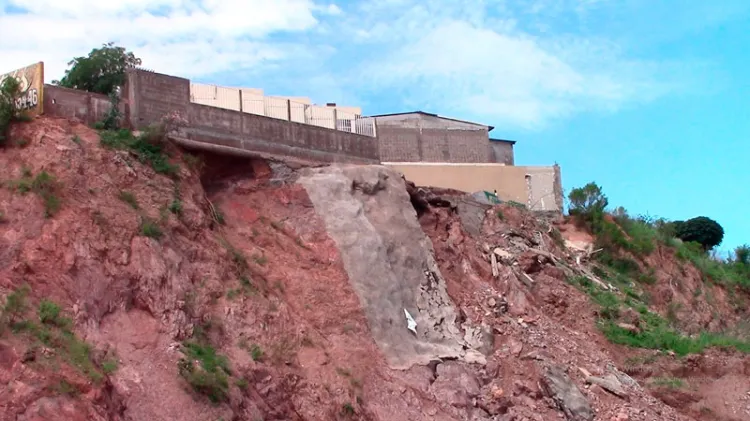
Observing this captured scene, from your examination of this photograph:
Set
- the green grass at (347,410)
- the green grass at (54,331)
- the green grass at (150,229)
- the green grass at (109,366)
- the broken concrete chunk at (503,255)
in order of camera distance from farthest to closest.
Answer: the broken concrete chunk at (503,255) < the green grass at (347,410) < the green grass at (150,229) < the green grass at (109,366) < the green grass at (54,331)

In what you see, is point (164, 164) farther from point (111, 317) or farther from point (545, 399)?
point (545, 399)

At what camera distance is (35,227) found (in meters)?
15.4

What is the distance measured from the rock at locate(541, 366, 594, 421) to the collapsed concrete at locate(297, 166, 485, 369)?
1333 millimetres

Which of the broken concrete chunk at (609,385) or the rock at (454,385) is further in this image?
the broken concrete chunk at (609,385)

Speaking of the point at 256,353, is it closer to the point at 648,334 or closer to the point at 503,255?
the point at 503,255

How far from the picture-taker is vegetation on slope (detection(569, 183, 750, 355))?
2334 centimetres

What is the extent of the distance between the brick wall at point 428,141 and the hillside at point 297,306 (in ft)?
13.4

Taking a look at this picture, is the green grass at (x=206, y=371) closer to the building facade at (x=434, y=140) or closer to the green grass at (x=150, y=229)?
the green grass at (x=150, y=229)

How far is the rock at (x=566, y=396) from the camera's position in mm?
19484

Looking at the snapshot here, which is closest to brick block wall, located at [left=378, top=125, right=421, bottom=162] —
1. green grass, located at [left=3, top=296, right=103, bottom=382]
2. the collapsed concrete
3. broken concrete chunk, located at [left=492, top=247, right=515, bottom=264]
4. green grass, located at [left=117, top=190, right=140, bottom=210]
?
broken concrete chunk, located at [left=492, top=247, right=515, bottom=264]

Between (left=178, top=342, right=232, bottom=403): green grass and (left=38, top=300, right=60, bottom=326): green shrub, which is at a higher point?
(left=38, top=300, right=60, bottom=326): green shrub

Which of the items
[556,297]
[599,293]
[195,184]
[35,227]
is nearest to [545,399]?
[556,297]

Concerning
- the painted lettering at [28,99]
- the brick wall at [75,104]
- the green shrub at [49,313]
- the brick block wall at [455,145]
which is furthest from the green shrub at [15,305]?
the brick block wall at [455,145]

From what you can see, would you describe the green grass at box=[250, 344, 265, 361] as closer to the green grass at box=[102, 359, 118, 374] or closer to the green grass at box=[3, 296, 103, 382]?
the green grass at box=[102, 359, 118, 374]
